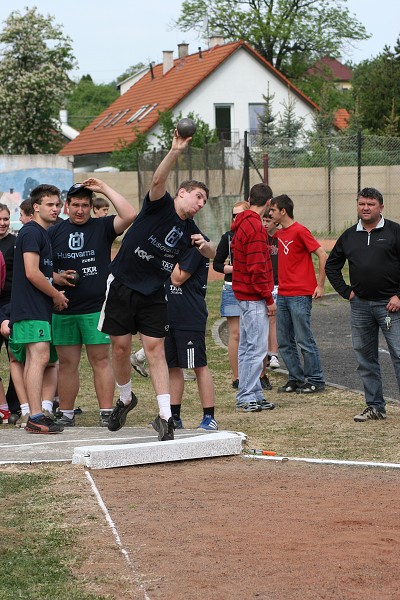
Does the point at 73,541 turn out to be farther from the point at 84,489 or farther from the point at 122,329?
the point at 122,329

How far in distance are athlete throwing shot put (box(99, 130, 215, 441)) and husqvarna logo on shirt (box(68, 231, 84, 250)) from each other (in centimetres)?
133

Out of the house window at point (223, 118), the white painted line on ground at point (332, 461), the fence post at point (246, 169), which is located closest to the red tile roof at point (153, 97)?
the house window at point (223, 118)

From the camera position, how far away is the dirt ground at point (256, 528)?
4805 millimetres

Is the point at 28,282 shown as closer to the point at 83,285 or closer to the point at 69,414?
the point at 83,285

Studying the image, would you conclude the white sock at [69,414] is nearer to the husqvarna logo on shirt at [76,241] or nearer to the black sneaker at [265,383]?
the husqvarna logo on shirt at [76,241]

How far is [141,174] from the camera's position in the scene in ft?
111

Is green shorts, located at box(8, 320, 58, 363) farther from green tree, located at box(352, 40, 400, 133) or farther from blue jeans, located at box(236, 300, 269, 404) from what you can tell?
green tree, located at box(352, 40, 400, 133)

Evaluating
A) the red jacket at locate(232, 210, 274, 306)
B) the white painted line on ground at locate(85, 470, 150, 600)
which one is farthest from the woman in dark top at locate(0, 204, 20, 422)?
the white painted line on ground at locate(85, 470, 150, 600)

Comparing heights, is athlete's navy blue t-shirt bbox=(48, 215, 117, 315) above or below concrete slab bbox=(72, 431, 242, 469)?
above

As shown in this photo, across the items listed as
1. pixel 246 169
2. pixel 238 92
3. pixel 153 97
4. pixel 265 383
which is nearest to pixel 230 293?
pixel 265 383

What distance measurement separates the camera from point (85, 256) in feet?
29.8

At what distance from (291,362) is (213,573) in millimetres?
6574

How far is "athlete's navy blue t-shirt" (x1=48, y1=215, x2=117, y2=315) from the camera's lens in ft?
29.7

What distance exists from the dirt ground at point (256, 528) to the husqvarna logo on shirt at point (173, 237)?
153cm
